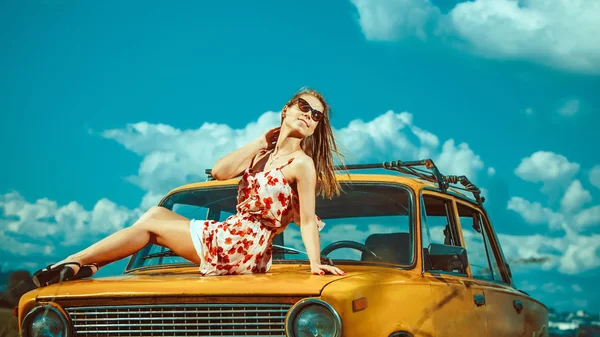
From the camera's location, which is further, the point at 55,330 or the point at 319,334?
the point at 55,330

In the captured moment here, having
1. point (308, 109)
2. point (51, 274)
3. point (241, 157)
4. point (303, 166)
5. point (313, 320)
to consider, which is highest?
point (308, 109)

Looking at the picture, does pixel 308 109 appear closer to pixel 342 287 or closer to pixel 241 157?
pixel 241 157

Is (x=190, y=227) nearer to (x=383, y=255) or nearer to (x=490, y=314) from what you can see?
(x=383, y=255)

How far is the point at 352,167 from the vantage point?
5355 millimetres

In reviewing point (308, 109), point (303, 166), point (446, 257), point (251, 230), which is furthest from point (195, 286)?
point (446, 257)

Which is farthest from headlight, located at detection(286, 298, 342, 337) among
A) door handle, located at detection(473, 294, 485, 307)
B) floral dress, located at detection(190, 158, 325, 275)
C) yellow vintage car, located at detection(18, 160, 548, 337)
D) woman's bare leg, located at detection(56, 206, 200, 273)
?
door handle, located at detection(473, 294, 485, 307)

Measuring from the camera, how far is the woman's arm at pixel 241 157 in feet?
14.3

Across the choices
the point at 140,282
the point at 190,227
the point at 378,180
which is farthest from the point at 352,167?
the point at 140,282

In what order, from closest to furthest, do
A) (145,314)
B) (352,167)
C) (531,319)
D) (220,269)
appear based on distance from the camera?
1. (145,314)
2. (220,269)
3. (352,167)
4. (531,319)

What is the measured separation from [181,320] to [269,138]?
1335 mm

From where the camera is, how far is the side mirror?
392 centimetres

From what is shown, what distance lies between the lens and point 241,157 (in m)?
4.39

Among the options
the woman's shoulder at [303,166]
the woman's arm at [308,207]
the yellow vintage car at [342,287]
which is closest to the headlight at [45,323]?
the yellow vintage car at [342,287]

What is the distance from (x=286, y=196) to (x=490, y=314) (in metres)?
1.71
